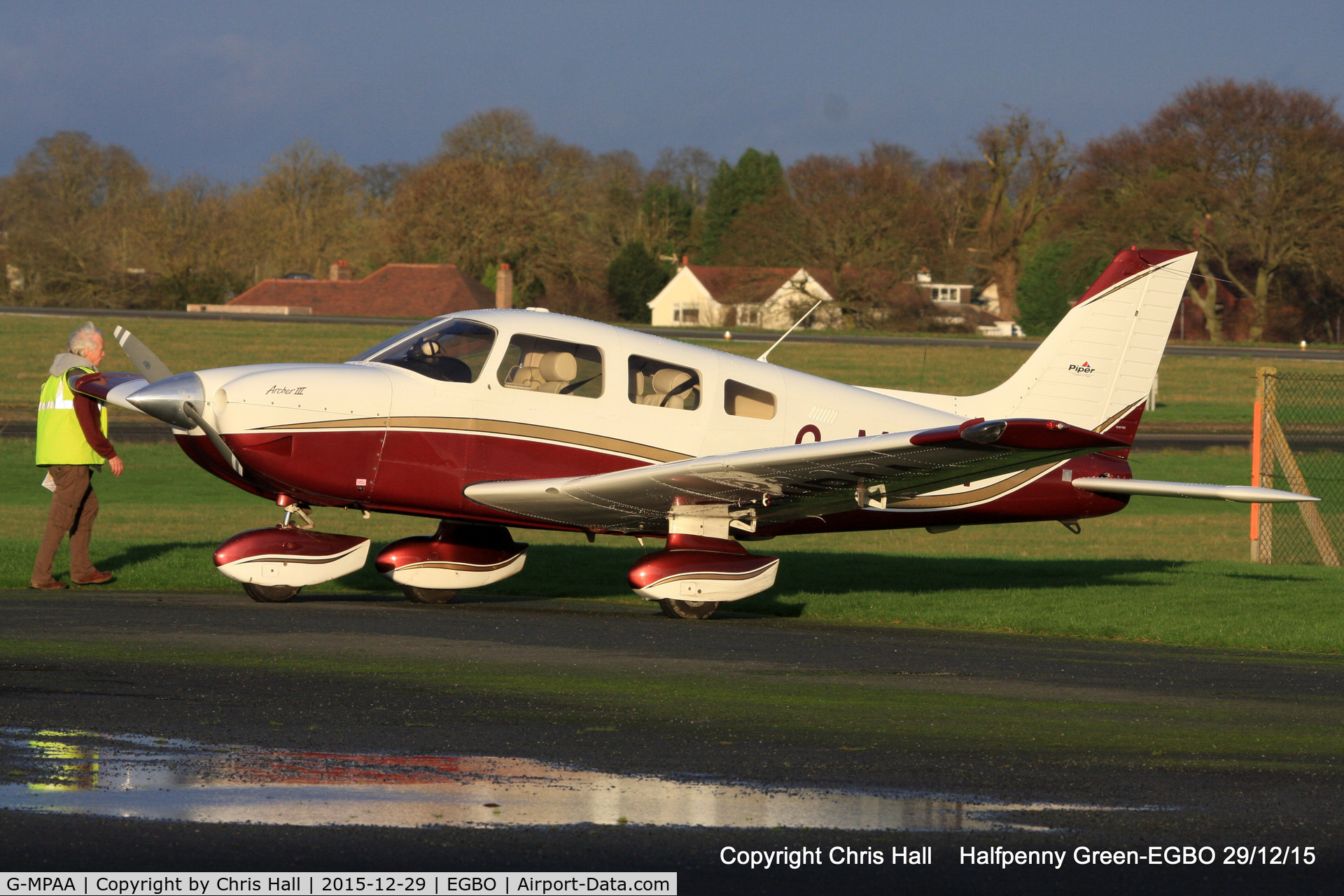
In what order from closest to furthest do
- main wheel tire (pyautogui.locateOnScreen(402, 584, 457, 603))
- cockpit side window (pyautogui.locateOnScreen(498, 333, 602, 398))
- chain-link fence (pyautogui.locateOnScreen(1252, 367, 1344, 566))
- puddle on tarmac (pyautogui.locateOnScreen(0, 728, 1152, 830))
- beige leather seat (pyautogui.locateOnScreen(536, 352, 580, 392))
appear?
puddle on tarmac (pyautogui.locateOnScreen(0, 728, 1152, 830)) → cockpit side window (pyautogui.locateOnScreen(498, 333, 602, 398)) → beige leather seat (pyautogui.locateOnScreen(536, 352, 580, 392)) → main wheel tire (pyautogui.locateOnScreen(402, 584, 457, 603)) → chain-link fence (pyautogui.locateOnScreen(1252, 367, 1344, 566))

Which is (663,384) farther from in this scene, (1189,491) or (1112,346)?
(1112,346)

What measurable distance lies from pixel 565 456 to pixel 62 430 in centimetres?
445

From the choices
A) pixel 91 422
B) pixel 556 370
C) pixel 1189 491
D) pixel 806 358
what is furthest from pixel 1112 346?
pixel 806 358

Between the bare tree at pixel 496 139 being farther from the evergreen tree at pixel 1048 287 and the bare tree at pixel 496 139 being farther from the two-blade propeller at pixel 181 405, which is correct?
the two-blade propeller at pixel 181 405

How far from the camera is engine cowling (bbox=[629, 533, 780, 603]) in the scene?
11328mm

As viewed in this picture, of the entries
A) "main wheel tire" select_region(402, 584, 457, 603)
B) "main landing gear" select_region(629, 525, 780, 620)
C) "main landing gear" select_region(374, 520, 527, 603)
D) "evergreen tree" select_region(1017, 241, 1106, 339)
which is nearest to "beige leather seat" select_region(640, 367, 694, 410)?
"main landing gear" select_region(629, 525, 780, 620)

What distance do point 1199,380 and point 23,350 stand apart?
148ft

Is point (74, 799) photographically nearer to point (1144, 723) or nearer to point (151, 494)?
point (1144, 723)

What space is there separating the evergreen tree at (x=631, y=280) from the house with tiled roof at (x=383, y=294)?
1253cm

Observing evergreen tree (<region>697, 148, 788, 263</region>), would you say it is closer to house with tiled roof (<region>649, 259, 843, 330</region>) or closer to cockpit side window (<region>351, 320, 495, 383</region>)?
house with tiled roof (<region>649, 259, 843, 330</region>)

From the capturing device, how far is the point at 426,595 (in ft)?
40.3

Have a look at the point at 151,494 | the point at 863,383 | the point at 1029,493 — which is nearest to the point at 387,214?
the point at 863,383

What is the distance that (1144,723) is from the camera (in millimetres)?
7367

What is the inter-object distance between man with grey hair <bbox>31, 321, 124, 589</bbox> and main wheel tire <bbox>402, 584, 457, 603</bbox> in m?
2.68
